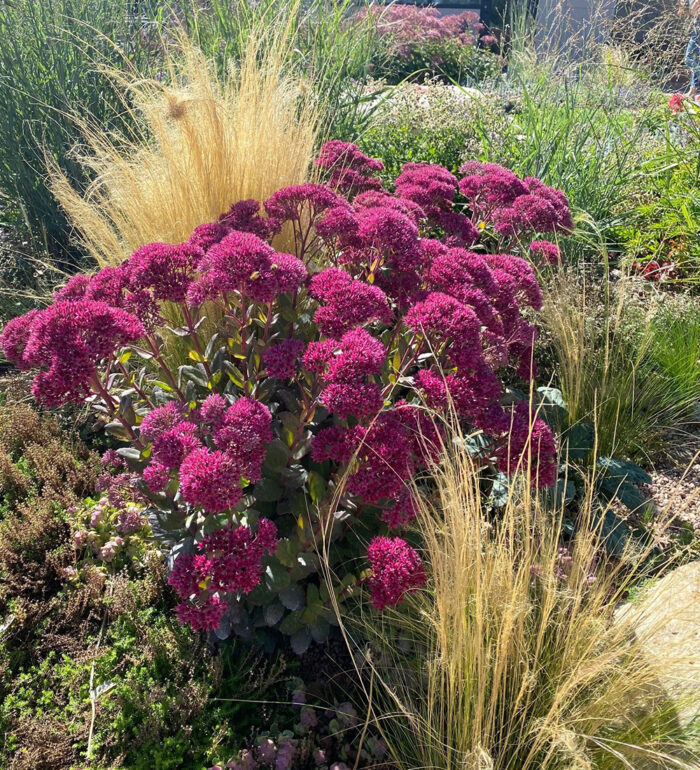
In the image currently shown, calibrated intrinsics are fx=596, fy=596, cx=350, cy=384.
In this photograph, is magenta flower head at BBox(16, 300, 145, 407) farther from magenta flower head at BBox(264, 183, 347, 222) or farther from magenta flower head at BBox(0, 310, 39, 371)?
magenta flower head at BBox(264, 183, 347, 222)

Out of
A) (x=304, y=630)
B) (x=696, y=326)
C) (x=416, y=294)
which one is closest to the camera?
(x=304, y=630)

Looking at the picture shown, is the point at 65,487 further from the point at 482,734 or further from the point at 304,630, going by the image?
the point at 482,734

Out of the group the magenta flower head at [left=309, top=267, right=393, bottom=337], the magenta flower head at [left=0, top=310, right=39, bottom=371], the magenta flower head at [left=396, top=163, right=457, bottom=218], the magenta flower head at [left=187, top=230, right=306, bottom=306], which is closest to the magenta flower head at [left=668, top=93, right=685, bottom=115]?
the magenta flower head at [left=396, top=163, right=457, bottom=218]

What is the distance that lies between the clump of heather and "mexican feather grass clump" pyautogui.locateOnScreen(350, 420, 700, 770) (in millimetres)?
154

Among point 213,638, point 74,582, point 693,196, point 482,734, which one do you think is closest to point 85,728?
point 213,638

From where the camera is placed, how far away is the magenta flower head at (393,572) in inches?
61.1

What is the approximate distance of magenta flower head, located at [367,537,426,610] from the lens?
155 centimetres

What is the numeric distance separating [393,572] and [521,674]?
45 centimetres

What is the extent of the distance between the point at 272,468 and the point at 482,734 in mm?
902

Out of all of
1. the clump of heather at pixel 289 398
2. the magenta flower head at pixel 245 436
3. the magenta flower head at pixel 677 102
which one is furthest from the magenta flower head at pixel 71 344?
the magenta flower head at pixel 677 102

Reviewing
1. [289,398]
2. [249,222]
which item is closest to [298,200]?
[249,222]

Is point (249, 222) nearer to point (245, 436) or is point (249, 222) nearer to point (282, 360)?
point (282, 360)

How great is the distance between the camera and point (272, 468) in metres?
1.82

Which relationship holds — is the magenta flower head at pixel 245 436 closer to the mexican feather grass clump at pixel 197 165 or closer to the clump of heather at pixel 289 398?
the clump of heather at pixel 289 398
